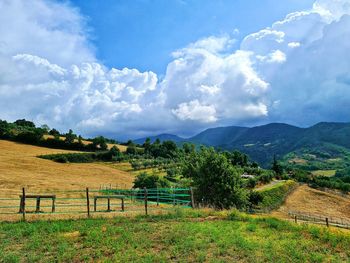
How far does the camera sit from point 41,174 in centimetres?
7069

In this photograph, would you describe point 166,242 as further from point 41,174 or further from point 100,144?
point 100,144

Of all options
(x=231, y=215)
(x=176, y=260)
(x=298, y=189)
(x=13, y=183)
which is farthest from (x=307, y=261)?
(x=298, y=189)

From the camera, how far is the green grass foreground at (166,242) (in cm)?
1227

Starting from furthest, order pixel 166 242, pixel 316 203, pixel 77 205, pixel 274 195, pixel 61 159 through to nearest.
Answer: pixel 61 159, pixel 316 203, pixel 274 195, pixel 77 205, pixel 166 242

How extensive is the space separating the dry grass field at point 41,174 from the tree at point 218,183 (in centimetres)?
2551

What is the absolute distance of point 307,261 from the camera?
12336 mm

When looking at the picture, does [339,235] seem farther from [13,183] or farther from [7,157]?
[7,157]

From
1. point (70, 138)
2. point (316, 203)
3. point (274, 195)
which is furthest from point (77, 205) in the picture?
point (70, 138)

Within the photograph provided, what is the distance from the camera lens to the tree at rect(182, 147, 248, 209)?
1766 inches

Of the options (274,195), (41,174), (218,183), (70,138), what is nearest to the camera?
(218,183)

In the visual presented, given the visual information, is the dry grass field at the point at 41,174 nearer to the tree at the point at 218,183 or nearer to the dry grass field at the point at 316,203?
the tree at the point at 218,183

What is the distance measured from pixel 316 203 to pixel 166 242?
81.4m

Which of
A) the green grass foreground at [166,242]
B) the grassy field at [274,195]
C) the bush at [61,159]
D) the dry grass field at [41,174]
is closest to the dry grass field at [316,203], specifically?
the grassy field at [274,195]

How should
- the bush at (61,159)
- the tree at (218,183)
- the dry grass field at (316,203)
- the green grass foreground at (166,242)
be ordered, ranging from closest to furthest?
the green grass foreground at (166,242) → the tree at (218,183) → the dry grass field at (316,203) → the bush at (61,159)
